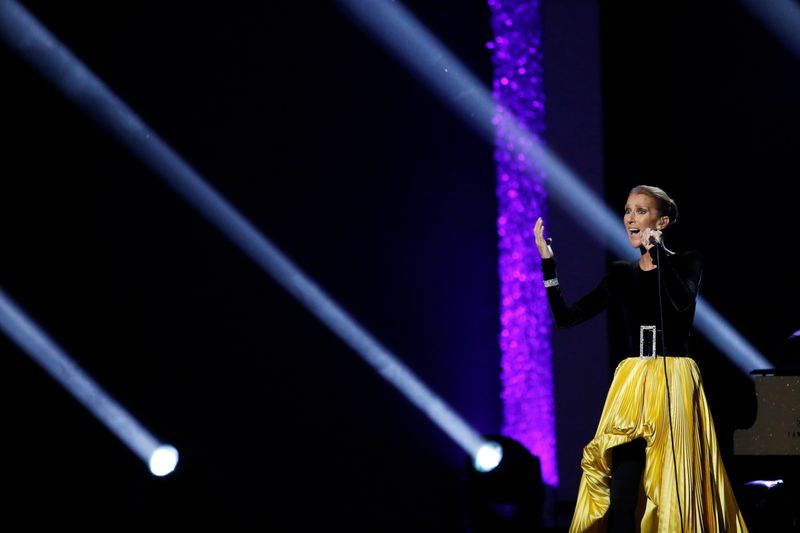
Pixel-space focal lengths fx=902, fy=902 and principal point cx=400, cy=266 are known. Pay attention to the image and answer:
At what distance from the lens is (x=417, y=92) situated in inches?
215

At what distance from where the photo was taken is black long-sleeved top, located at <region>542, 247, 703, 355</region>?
3191mm

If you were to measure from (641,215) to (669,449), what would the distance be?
0.85 metres

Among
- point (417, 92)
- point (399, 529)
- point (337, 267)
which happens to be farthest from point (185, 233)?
point (399, 529)

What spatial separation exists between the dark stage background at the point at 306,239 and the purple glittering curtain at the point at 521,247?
0.33 ft

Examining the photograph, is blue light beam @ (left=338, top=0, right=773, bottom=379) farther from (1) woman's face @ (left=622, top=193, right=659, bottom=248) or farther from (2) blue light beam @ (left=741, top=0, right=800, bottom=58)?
(1) woman's face @ (left=622, top=193, right=659, bottom=248)

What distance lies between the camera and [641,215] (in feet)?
10.9

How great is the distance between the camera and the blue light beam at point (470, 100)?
210 inches

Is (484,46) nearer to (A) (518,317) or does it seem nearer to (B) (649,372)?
(A) (518,317)

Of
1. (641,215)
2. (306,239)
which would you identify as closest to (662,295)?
(641,215)

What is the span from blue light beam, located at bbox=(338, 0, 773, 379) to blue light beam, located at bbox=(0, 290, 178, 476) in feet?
8.21

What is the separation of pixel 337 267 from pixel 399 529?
1.52 m

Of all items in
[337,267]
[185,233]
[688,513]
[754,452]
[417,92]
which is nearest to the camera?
[688,513]

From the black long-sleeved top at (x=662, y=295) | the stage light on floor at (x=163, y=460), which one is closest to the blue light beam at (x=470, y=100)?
the black long-sleeved top at (x=662, y=295)

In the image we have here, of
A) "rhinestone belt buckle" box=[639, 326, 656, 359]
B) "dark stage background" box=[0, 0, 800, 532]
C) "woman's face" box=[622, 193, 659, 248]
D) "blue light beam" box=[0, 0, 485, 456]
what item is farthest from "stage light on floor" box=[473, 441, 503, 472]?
"woman's face" box=[622, 193, 659, 248]
